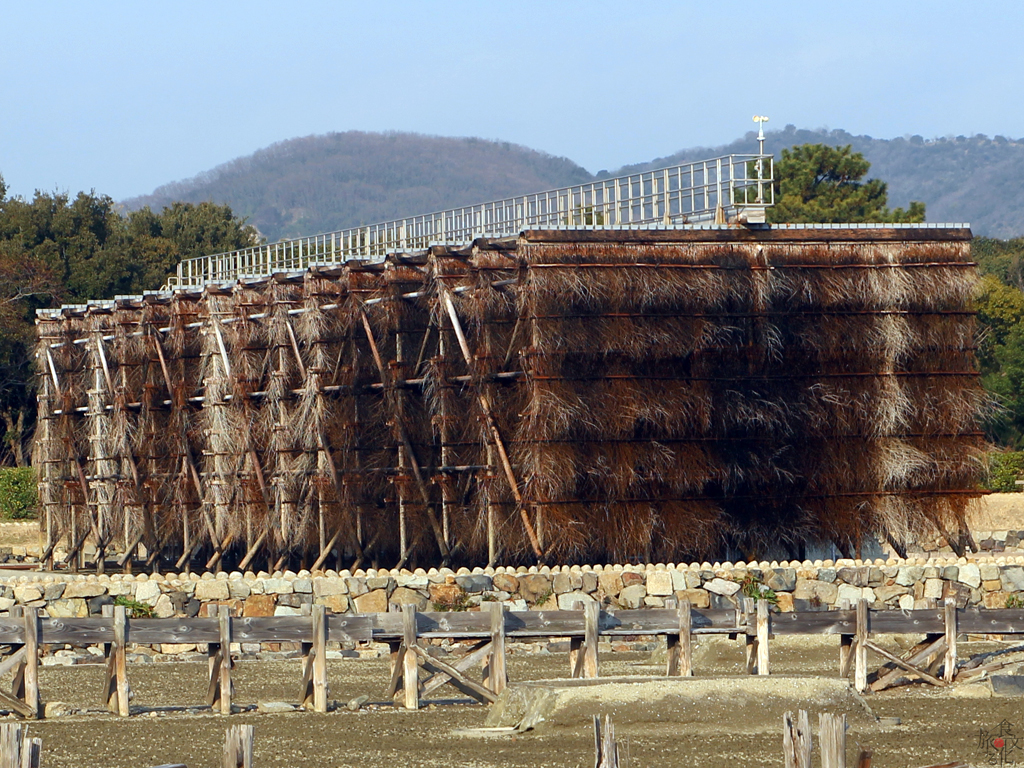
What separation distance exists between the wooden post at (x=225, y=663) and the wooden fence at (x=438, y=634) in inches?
0.4

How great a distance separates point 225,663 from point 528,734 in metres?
3.80

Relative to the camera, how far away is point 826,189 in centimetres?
6669

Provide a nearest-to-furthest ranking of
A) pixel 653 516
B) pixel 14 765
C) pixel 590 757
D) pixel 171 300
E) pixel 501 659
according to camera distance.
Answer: pixel 14 765 < pixel 590 757 < pixel 501 659 < pixel 653 516 < pixel 171 300

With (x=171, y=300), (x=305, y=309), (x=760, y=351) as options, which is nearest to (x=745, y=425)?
(x=760, y=351)

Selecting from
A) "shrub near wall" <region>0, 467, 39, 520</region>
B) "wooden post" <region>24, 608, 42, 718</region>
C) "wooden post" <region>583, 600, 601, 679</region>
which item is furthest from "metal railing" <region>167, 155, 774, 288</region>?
"shrub near wall" <region>0, 467, 39, 520</region>

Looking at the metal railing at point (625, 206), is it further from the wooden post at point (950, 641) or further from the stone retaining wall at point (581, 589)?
the wooden post at point (950, 641)

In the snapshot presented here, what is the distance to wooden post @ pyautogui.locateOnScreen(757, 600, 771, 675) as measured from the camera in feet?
61.4

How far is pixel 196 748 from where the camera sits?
615 inches

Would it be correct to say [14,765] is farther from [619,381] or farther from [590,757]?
[619,381]

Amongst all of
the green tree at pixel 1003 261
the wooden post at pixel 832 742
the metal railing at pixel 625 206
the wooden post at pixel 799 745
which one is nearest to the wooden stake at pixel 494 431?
the metal railing at pixel 625 206

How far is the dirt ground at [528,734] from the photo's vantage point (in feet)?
48.3

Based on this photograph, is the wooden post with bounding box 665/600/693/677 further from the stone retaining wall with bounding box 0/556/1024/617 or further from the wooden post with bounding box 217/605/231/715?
the stone retaining wall with bounding box 0/556/1024/617

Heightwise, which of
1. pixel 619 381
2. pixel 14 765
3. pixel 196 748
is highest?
pixel 619 381

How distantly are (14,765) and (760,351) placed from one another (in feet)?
69.2
